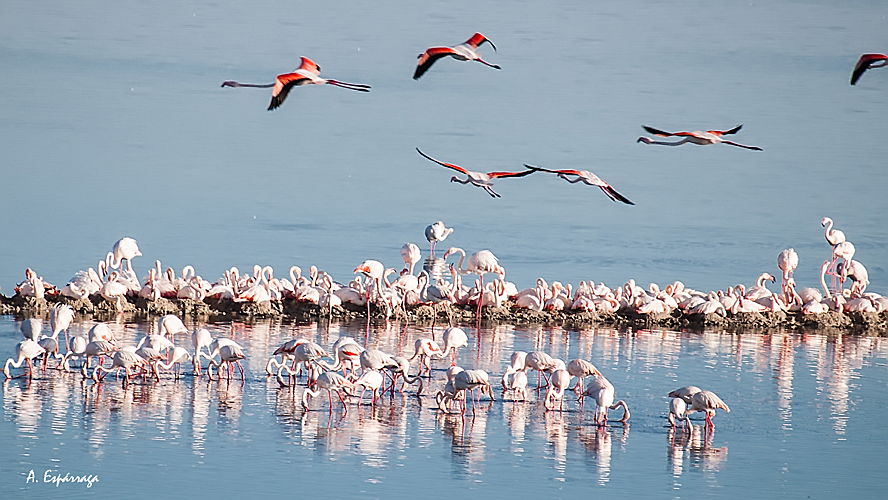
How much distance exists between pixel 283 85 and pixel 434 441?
2.80 m

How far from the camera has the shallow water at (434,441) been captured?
914 cm

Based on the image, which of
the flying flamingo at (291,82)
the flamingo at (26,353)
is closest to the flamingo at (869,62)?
the flying flamingo at (291,82)

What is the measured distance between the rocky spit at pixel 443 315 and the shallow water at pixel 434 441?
220 cm

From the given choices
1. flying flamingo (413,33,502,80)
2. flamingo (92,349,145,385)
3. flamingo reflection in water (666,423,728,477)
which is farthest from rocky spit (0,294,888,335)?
flamingo reflection in water (666,423,728,477)

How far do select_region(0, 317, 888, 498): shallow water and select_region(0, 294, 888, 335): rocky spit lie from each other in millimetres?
2201

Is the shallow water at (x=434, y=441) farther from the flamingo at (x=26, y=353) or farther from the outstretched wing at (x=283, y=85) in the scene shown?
the outstretched wing at (x=283, y=85)

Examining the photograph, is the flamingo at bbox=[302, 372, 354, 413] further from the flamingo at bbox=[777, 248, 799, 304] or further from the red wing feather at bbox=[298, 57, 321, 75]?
the flamingo at bbox=[777, 248, 799, 304]

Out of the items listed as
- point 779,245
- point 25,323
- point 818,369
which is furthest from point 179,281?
point 779,245

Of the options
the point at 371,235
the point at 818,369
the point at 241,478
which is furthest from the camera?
the point at 371,235

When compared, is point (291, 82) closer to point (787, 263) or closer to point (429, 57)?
point (429, 57)

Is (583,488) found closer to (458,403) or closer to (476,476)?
(476,476)

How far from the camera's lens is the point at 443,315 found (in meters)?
16.0

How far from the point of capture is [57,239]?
21.0m

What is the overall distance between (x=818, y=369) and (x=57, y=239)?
37.5 ft
